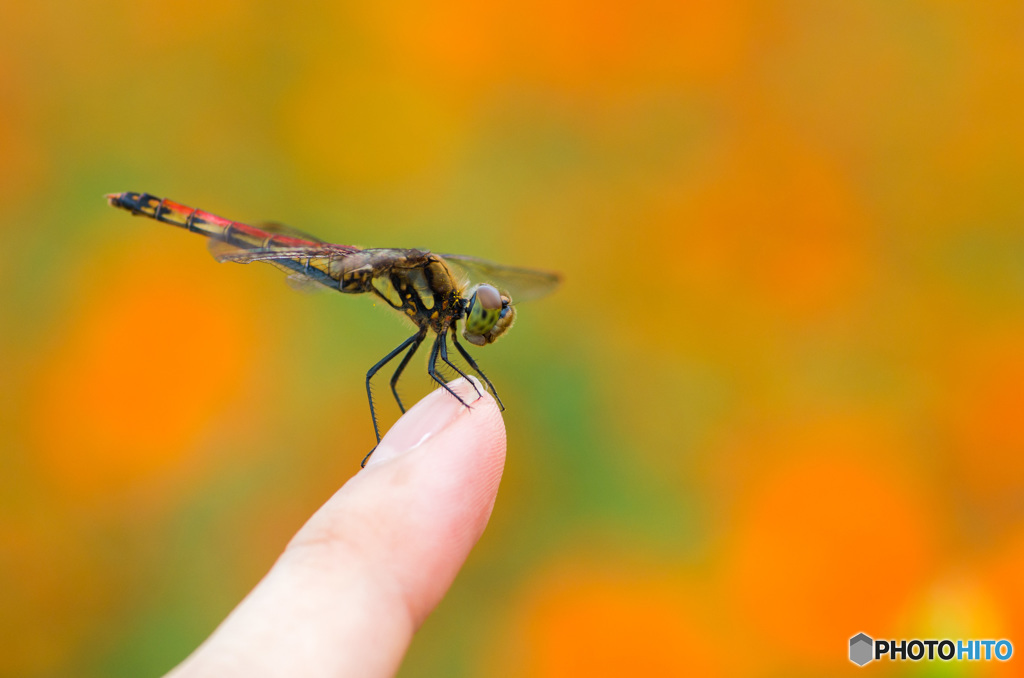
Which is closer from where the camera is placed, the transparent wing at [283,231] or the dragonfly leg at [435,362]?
the dragonfly leg at [435,362]

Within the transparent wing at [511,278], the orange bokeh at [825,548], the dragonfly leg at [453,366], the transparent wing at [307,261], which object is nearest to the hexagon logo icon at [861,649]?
the orange bokeh at [825,548]

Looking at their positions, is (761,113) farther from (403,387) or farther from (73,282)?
(73,282)

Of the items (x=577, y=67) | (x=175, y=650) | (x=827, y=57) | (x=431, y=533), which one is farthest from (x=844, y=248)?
(x=175, y=650)

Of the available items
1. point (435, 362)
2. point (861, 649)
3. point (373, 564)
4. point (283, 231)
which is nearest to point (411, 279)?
point (435, 362)

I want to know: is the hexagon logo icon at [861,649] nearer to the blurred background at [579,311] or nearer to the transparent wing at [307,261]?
the blurred background at [579,311]

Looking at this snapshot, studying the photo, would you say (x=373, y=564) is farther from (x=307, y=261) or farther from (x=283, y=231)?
(x=283, y=231)
